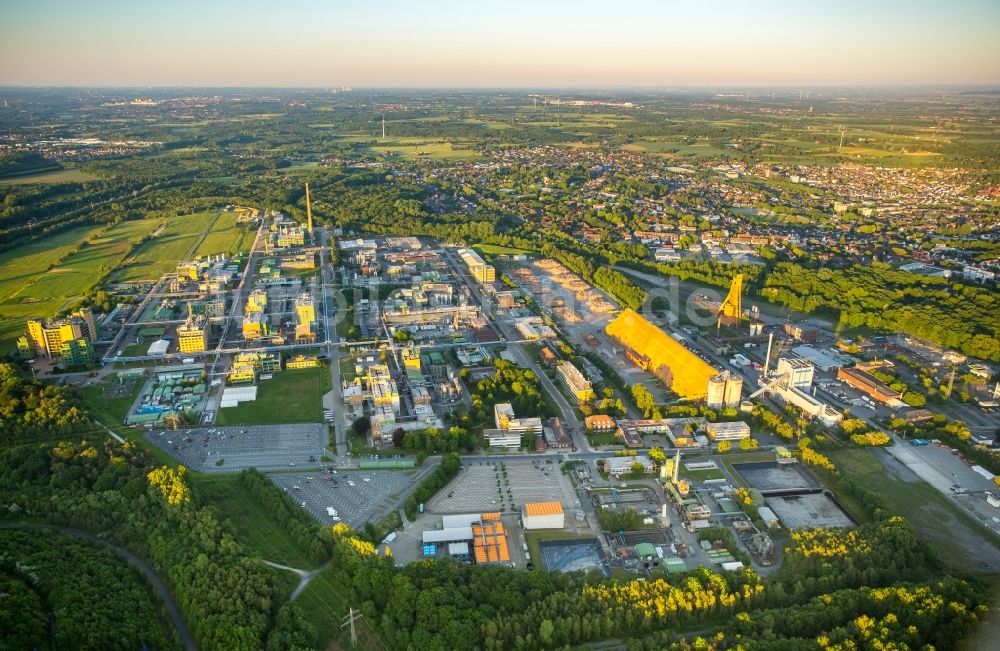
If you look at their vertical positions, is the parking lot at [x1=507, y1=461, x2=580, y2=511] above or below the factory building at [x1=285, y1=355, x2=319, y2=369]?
below

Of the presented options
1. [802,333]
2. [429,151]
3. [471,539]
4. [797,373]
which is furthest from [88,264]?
[429,151]

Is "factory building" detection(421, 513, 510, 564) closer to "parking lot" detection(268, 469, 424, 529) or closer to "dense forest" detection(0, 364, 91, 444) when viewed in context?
"parking lot" detection(268, 469, 424, 529)

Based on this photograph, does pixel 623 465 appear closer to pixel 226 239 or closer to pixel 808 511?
pixel 808 511

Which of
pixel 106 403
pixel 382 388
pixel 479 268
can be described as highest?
pixel 479 268

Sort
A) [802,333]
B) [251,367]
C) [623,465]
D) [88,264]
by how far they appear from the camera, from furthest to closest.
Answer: [88,264]
[802,333]
[251,367]
[623,465]

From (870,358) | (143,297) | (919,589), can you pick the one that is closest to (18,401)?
(143,297)

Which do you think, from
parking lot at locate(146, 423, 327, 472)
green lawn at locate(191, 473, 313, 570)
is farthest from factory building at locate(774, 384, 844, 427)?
green lawn at locate(191, 473, 313, 570)
